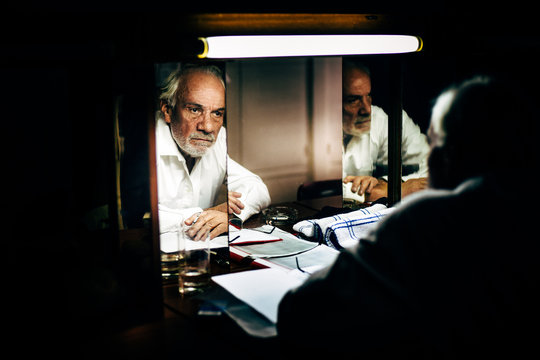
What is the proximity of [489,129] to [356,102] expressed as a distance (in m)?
1.33

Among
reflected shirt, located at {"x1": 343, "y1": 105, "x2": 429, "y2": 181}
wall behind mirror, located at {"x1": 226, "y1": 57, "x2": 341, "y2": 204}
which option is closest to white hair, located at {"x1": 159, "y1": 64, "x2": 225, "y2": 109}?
reflected shirt, located at {"x1": 343, "y1": 105, "x2": 429, "y2": 181}

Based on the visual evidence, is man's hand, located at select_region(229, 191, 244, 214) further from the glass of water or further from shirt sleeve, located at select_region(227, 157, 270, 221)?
the glass of water

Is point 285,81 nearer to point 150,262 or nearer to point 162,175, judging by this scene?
point 162,175

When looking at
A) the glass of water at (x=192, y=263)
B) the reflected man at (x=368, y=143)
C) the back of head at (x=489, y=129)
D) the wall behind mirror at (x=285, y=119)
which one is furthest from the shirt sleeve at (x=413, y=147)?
the wall behind mirror at (x=285, y=119)

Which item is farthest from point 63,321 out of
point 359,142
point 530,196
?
point 359,142

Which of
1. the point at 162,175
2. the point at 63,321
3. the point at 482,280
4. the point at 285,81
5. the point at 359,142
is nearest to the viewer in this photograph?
the point at 482,280

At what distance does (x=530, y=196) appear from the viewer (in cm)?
100

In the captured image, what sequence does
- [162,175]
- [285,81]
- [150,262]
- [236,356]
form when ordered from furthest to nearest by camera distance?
[285,81] < [162,175] < [150,262] < [236,356]

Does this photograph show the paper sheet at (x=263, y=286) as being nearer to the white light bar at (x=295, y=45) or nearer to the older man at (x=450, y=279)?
the older man at (x=450, y=279)

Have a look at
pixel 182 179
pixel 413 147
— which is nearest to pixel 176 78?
pixel 182 179

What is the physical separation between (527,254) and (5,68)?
137 centimetres

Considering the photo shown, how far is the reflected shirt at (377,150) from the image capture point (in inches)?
93.4

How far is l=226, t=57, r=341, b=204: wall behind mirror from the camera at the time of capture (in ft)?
14.1

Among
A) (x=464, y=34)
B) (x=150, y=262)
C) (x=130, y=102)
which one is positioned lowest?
(x=150, y=262)
